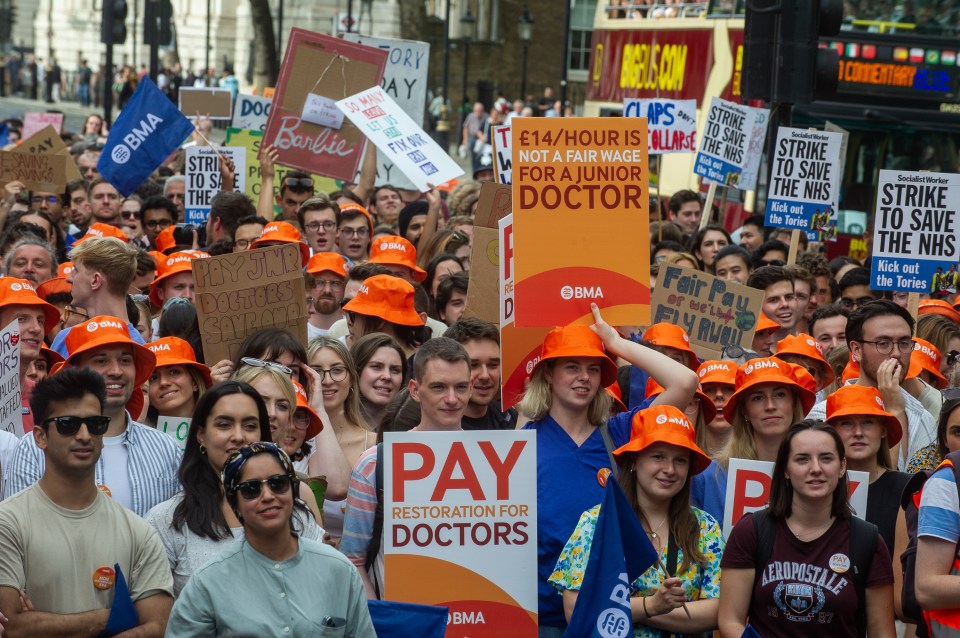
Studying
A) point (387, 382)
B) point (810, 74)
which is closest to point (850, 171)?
point (810, 74)

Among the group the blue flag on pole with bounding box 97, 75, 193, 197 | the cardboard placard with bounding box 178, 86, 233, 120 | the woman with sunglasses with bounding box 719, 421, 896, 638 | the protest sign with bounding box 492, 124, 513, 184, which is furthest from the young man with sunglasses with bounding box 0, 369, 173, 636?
→ the cardboard placard with bounding box 178, 86, 233, 120

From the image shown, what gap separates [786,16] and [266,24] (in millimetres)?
24266

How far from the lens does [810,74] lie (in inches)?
468

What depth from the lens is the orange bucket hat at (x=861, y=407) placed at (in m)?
6.33

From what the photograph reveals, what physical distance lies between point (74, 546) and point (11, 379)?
6.17 feet

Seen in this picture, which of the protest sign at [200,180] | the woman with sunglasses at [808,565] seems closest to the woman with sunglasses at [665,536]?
the woman with sunglasses at [808,565]

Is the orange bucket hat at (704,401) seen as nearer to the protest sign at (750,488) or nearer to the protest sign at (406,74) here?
the protest sign at (750,488)

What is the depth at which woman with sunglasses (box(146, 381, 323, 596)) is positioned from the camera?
518cm

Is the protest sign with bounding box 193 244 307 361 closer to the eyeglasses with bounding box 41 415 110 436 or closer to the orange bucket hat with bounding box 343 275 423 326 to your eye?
the orange bucket hat with bounding box 343 275 423 326

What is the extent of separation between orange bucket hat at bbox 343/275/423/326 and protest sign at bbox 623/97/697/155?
764cm

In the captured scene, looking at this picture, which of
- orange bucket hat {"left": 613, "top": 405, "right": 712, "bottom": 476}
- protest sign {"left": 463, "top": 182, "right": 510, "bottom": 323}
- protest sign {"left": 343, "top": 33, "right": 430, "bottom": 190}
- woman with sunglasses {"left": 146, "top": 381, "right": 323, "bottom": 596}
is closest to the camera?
woman with sunglasses {"left": 146, "top": 381, "right": 323, "bottom": 596}

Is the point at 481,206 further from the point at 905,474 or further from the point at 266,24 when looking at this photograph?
the point at 266,24

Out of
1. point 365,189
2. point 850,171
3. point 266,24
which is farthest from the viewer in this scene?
point 266,24

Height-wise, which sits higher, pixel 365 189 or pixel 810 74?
pixel 810 74
